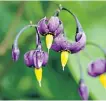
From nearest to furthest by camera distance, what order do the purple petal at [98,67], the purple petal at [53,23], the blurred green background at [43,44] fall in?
1. the purple petal at [53,23]
2. the purple petal at [98,67]
3. the blurred green background at [43,44]

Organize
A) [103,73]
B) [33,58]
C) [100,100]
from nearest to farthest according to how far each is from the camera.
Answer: [33,58], [103,73], [100,100]

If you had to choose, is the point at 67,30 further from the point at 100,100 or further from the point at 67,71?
the point at 100,100

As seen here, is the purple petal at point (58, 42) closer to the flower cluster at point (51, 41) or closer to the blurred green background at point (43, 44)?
the flower cluster at point (51, 41)

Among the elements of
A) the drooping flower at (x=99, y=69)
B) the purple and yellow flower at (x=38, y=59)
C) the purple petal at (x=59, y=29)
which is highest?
the purple petal at (x=59, y=29)

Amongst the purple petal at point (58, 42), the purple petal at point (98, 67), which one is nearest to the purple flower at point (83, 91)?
the purple petal at point (98, 67)

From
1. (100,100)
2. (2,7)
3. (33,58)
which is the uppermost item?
(2,7)

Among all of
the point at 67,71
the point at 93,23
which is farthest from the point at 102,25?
the point at 67,71

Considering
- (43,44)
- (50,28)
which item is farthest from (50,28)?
(43,44)

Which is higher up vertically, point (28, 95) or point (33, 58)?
point (33, 58)

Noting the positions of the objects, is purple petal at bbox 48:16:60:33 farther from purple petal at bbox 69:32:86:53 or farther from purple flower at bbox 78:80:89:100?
purple flower at bbox 78:80:89:100
